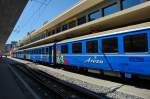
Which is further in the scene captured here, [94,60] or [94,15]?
[94,15]

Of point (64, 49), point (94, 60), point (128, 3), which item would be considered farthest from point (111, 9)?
point (94, 60)

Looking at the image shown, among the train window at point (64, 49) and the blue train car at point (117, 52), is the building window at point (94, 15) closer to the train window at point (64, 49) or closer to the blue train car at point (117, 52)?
the train window at point (64, 49)

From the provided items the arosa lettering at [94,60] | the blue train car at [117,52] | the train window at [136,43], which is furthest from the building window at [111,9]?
the train window at [136,43]

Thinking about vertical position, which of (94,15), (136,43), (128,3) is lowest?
(136,43)

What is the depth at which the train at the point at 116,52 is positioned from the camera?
13094 mm

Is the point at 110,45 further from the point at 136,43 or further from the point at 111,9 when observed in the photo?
the point at 111,9

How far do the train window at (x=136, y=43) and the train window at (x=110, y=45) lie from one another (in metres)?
1.01

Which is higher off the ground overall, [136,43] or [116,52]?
[136,43]

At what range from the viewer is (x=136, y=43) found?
13.6m

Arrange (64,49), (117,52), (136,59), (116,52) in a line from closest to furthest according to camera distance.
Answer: (136,59) → (117,52) → (116,52) → (64,49)

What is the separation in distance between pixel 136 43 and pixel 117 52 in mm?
1857

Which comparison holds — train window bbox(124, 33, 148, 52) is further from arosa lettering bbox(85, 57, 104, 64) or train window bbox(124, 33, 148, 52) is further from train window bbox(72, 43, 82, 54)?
train window bbox(72, 43, 82, 54)

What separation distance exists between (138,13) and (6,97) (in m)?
8.86

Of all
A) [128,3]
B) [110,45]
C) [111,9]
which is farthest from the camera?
[111,9]
